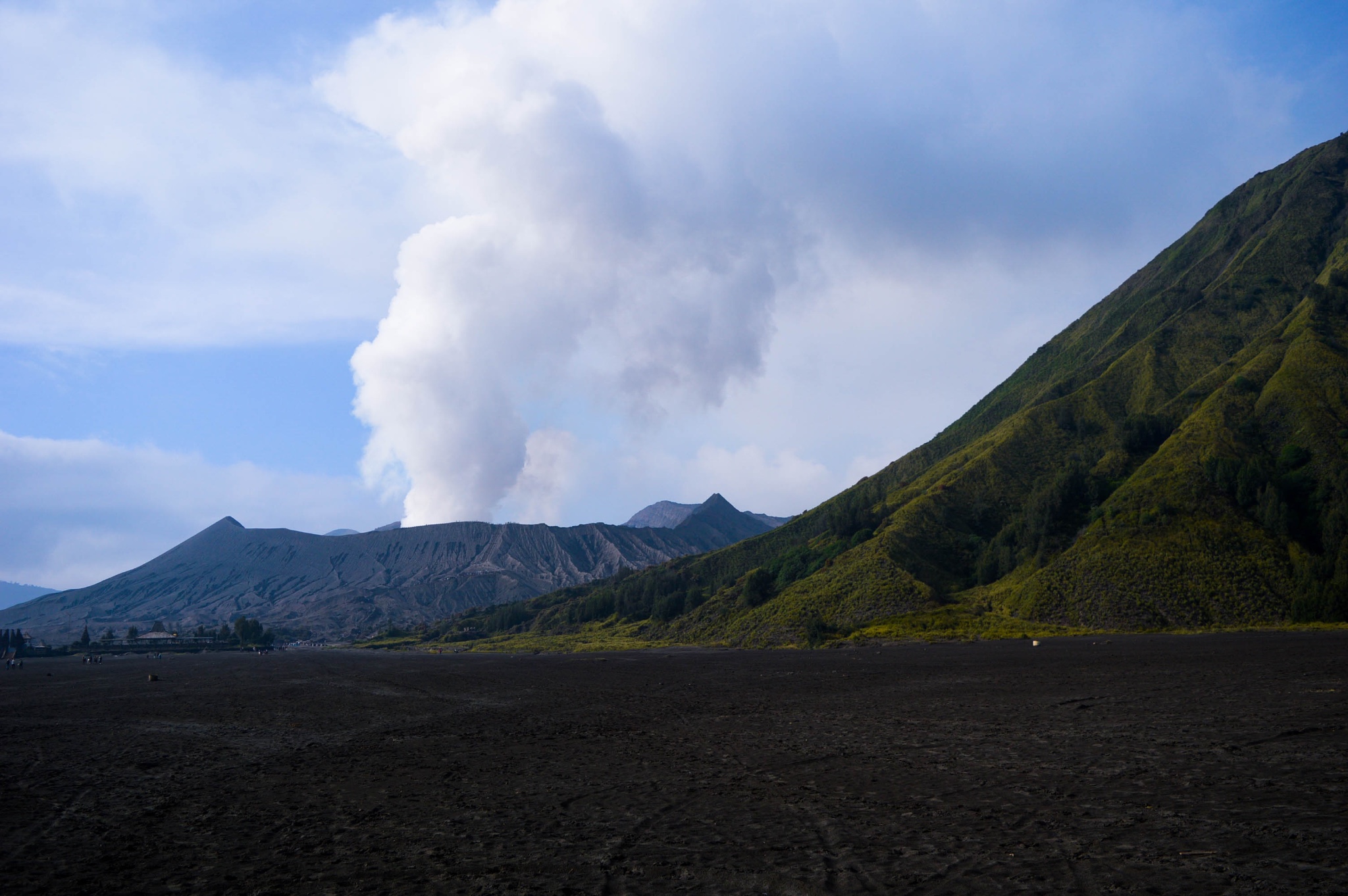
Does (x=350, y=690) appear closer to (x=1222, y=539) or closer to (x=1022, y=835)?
(x=1022, y=835)

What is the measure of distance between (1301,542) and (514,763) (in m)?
102

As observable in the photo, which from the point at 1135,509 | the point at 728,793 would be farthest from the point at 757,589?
the point at 728,793

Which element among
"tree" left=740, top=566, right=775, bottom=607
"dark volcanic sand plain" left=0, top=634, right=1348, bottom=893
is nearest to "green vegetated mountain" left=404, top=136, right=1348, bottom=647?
"tree" left=740, top=566, right=775, bottom=607

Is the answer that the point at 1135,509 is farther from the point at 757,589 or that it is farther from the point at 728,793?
the point at 728,793

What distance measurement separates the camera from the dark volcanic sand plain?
604 inches

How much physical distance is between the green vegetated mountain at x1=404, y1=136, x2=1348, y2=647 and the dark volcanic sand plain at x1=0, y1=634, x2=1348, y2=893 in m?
46.4

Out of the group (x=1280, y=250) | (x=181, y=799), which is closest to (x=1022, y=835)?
(x=181, y=799)

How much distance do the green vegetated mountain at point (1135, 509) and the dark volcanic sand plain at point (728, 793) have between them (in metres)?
46.4

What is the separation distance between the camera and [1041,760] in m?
24.8

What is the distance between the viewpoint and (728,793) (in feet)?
74.1

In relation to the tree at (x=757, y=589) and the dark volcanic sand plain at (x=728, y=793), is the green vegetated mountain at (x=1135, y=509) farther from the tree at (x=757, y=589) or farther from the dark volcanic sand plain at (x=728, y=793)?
the dark volcanic sand plain at (x=728, y=793)

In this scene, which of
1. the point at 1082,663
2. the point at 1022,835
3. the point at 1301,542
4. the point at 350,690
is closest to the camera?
the point at 1022,835

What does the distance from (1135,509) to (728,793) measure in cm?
10409

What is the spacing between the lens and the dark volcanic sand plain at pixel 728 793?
15.3 metres
